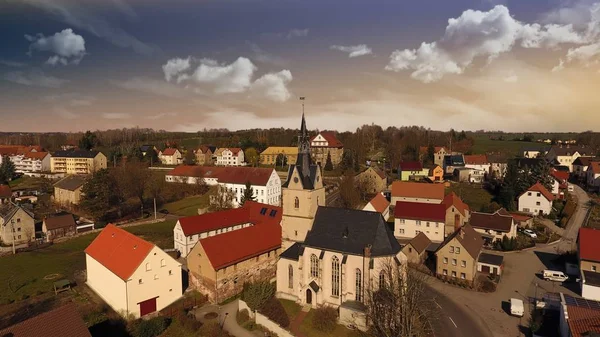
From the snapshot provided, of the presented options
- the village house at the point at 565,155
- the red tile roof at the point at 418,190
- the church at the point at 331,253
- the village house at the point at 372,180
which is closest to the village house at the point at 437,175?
the village house at the point at 372,180

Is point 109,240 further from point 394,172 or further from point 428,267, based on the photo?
point 394,172

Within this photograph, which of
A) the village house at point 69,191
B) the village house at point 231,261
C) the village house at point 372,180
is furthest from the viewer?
the village house at point 372,180

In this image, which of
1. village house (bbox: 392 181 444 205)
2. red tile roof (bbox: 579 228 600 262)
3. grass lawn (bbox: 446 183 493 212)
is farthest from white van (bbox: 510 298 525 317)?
grass lawn (bbox: 446 183 493 212)

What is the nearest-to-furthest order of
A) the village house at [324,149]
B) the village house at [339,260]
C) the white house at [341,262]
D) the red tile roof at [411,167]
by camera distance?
the white house at [341,262]
the village house at [339,260]
the red tile roof at [411,167]
the village house at [324,149]

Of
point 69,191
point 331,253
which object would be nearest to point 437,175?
point 331,253

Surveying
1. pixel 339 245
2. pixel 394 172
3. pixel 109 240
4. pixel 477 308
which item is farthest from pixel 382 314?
pixel 394 172

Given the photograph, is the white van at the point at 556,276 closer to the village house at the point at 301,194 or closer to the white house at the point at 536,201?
the village house at the point at 301,194
